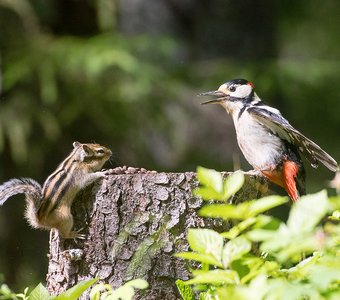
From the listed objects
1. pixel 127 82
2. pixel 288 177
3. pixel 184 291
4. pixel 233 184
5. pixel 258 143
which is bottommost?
pixel 127 82

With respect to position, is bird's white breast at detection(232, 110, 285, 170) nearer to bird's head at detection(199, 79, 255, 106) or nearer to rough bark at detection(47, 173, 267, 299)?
bird's head at detection(199, 79, 255, 106)

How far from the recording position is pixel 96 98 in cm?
754

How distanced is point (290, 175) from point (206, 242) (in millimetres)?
3010

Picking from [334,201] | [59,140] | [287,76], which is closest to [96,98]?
[59,140]

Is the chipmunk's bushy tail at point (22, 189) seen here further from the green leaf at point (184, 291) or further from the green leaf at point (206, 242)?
the green leaf at point (206, 242)

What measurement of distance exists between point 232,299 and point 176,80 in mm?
6674

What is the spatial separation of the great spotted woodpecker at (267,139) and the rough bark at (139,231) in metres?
1.44

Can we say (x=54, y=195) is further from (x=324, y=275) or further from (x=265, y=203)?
(x=324, y=275)

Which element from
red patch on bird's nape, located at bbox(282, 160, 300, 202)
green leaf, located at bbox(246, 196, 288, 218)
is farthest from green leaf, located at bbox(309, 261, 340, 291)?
red patch on bird's nape, located at bbox(282, 160, 300, 202)

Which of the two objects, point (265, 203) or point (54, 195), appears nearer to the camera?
point (265, 203)

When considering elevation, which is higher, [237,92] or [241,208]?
[241,208]

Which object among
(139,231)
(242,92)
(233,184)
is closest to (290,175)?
(242,92)

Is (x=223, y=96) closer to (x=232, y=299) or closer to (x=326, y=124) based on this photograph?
(x=232, y=299)

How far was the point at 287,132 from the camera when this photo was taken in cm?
475
